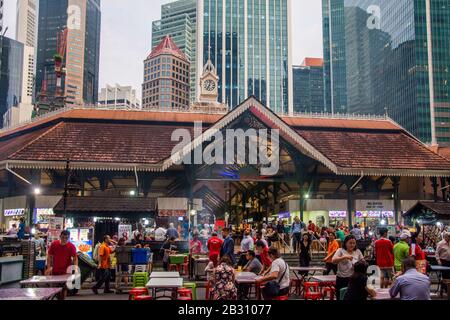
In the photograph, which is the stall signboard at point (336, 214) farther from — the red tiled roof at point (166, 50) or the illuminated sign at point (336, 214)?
the red tiled roof at point (166, 50)

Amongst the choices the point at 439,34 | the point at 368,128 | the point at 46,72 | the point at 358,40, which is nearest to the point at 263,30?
the point at 358,40

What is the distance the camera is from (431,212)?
21031 mm

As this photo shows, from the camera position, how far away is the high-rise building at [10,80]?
17262 centimetres

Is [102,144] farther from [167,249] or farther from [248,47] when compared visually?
[248,47]

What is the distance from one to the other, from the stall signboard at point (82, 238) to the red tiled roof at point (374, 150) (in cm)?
1534

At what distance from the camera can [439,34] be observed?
119438mm

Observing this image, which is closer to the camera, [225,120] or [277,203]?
[225,120]

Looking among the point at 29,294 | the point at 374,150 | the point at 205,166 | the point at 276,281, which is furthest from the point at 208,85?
the point at 29,294

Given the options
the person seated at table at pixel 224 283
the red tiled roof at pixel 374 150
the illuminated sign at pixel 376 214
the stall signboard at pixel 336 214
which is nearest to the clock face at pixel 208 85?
the red tiled roof at pixel 374 150

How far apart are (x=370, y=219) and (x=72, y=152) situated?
19958 mm

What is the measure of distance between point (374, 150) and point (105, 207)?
20.0 m

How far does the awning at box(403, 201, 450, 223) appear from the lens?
67.5 feet

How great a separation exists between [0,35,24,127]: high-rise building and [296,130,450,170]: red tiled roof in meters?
156
